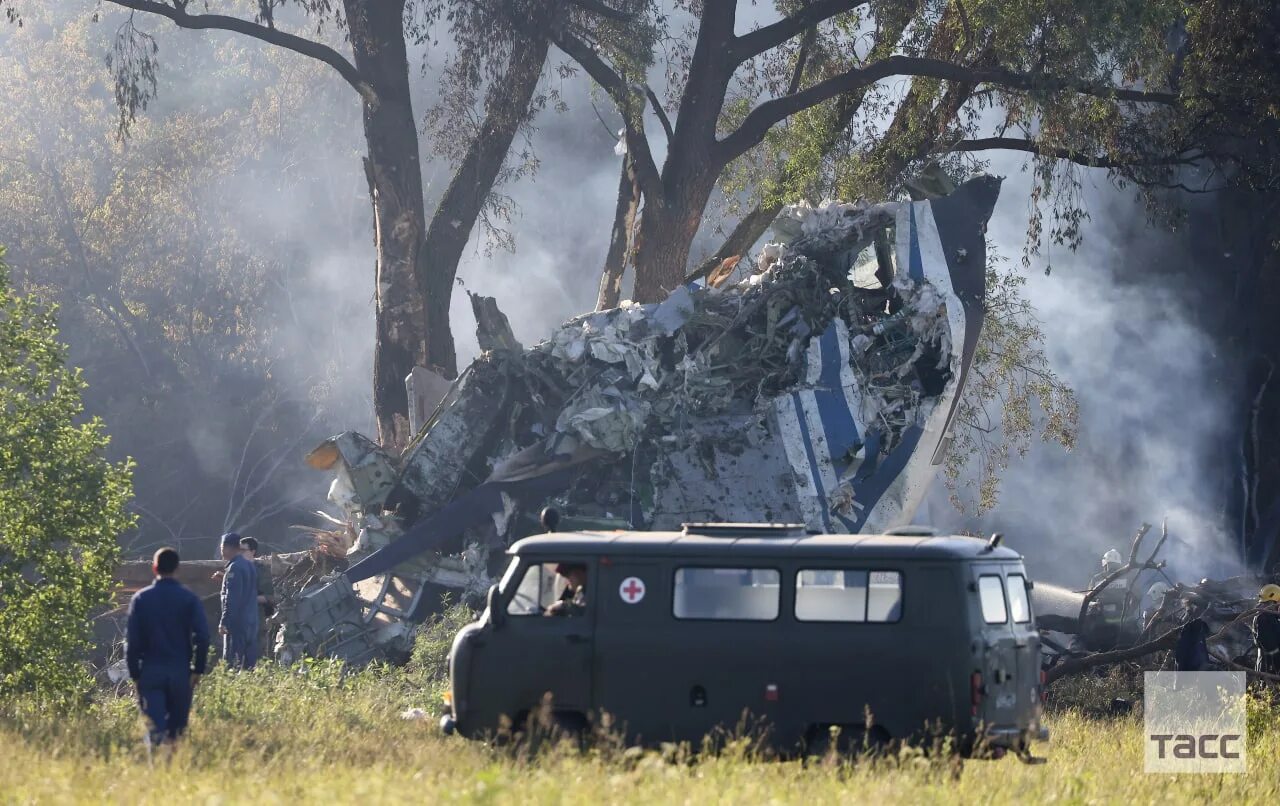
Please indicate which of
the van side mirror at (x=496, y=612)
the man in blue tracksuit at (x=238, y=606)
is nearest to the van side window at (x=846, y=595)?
the van side mirror at (x=496, y=612)

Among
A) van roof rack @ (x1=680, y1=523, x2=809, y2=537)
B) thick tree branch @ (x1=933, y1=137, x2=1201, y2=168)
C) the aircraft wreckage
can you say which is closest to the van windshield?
van roof rack @ (x1=680, y1=523, x2=809, y2=537)

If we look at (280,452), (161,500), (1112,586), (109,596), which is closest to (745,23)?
(280,452)

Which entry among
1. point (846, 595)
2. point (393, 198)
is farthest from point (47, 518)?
point (393, 198)

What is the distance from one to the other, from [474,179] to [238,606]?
464 inches

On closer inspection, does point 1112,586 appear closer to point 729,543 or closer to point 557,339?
point 557,339

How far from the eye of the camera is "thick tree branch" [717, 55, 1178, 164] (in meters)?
20.5

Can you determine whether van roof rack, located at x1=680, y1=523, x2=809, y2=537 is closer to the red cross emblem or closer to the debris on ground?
the red cross emblem

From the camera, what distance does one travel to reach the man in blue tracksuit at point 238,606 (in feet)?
44.4

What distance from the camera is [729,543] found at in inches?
358

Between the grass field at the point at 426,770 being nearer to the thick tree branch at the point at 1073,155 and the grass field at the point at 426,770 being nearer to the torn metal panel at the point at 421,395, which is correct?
the torn metal panel at the point at 421,395

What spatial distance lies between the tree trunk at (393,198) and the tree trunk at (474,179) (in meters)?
0.17

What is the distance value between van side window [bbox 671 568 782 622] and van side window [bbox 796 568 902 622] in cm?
17

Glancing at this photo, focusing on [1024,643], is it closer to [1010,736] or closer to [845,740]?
[1010,736]

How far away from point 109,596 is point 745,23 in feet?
109
